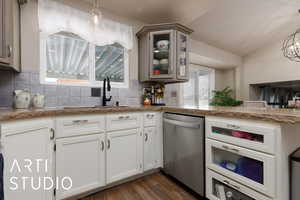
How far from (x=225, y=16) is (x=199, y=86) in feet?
6.18

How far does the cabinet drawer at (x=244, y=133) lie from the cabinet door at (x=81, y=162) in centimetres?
108

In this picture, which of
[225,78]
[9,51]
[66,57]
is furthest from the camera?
[225,78]

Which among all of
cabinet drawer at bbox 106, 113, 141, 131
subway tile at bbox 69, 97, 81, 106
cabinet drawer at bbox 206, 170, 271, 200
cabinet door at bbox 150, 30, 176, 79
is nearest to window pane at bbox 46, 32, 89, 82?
subway tile at bbox 69, 97, 81, 106

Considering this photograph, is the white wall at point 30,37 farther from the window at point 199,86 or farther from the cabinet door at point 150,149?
the window at point 199,86

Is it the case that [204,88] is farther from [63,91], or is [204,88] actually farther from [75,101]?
[63,91]

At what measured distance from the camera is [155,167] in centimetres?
192

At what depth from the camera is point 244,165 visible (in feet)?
3.79

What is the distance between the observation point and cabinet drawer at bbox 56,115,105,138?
131 centimetres

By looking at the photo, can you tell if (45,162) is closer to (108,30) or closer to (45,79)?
(45,79)

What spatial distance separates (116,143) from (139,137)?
295 mm

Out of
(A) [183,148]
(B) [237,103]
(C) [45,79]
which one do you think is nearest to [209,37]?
(B) [237,103]

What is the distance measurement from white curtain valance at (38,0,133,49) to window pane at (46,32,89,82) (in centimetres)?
11

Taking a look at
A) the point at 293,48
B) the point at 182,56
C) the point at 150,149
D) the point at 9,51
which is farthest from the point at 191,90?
the point at 9,51

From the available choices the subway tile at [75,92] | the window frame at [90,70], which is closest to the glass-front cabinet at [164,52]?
the window frame at [90,70]
